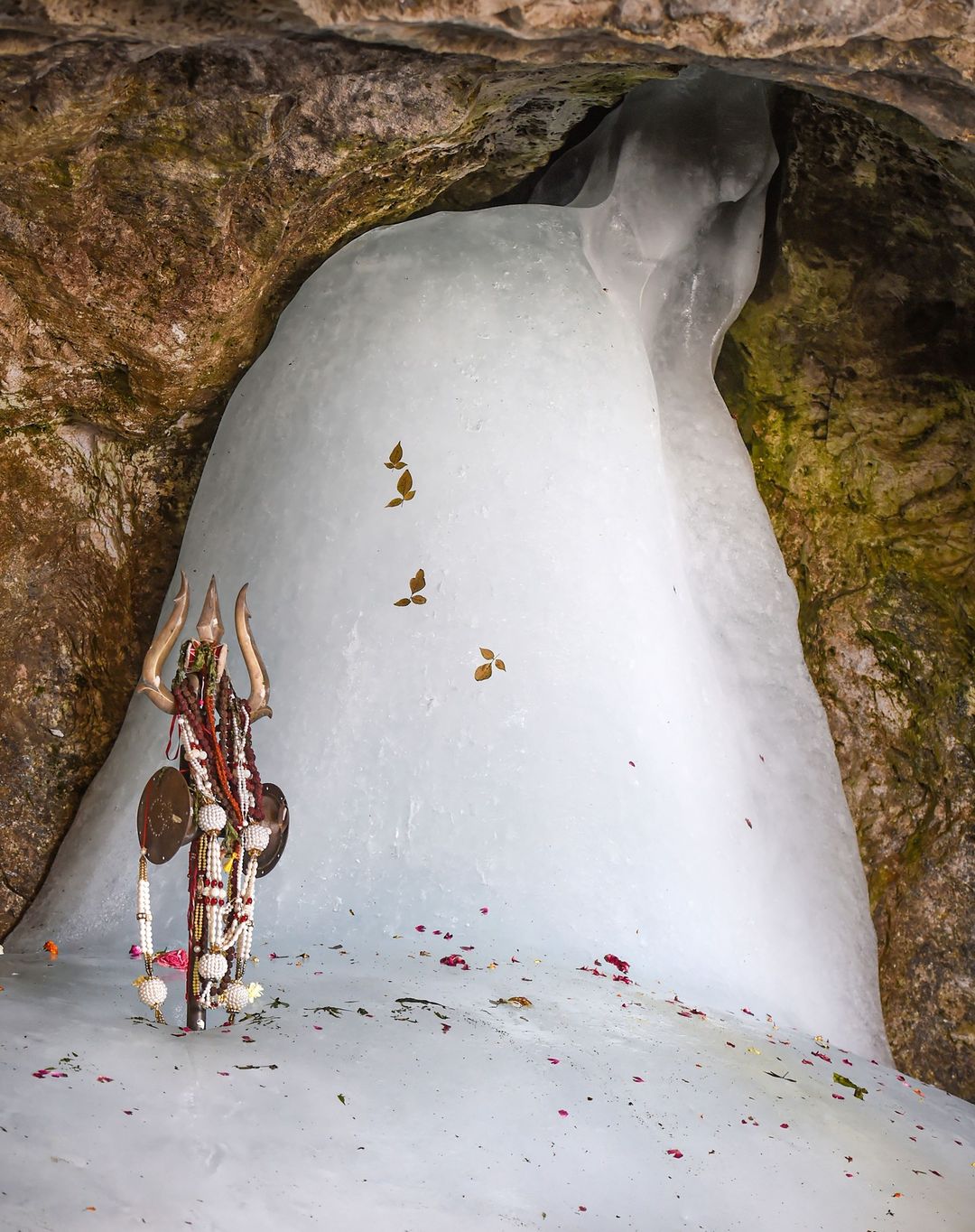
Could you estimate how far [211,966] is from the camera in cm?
320

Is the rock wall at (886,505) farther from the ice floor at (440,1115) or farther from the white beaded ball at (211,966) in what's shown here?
the white beaded ball at (211,966)

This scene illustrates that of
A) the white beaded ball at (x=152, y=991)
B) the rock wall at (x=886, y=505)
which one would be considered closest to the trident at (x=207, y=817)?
the white beaded ball at (x=152, y=991)

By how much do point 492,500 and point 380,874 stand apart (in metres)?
1.28

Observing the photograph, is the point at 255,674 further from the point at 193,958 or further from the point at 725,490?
the point at 725,490

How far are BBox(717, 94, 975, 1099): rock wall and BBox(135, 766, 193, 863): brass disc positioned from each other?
8.58 ft

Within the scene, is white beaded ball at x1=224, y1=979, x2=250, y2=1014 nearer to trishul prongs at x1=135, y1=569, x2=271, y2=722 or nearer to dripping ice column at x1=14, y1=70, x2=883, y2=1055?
dripping ice column at x1=14, y1=70, x2=883, y2=1055

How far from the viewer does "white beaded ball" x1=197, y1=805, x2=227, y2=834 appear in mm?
3232

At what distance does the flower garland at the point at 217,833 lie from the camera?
127 inches

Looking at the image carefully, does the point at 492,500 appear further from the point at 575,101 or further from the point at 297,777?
the point at 575,101

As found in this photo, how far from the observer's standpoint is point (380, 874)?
3832 millimetres

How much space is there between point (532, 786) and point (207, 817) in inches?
43.3

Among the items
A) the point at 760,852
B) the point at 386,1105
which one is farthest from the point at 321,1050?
the point at 760,852

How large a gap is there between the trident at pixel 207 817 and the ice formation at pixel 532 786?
7.0 inches

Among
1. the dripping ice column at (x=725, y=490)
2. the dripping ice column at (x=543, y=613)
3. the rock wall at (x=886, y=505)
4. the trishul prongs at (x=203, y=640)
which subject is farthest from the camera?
the rock wall at (x=886, y=505)
